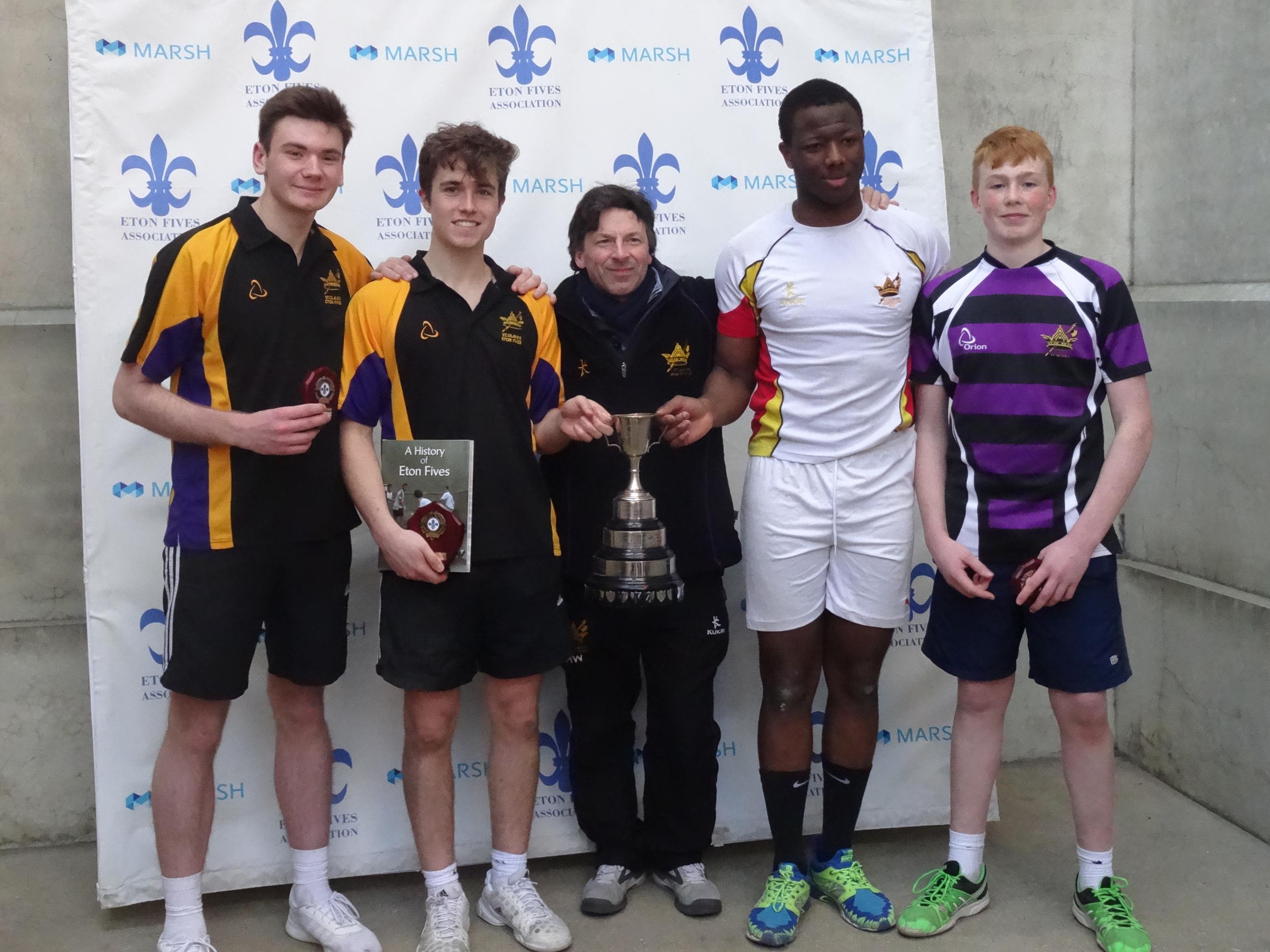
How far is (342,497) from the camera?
2.74 metres

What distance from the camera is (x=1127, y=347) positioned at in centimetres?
262

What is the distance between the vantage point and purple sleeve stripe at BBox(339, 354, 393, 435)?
264cm

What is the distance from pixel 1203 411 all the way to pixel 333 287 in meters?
2.70

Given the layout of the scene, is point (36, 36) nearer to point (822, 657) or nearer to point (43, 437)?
point (43, 437)

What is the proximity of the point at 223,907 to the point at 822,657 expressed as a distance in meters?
1.87

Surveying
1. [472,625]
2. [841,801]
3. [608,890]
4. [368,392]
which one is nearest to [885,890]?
[841,801]

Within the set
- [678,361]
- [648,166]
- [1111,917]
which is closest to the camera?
[1111,917]

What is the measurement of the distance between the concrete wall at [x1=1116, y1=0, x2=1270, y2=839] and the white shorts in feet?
4.06

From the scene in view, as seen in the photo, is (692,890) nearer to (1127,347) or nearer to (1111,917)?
(1111,917)

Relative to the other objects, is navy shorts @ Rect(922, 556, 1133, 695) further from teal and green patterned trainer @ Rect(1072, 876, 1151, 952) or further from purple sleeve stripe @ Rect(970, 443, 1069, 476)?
teal and green patterned trainer @ Rect(1072, 876, 1151, 952)

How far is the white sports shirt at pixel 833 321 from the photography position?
9.10ft

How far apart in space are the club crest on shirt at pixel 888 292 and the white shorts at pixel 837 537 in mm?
348

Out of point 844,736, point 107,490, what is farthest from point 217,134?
point 844,736

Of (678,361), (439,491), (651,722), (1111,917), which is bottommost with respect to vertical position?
Result: (1111,917)
